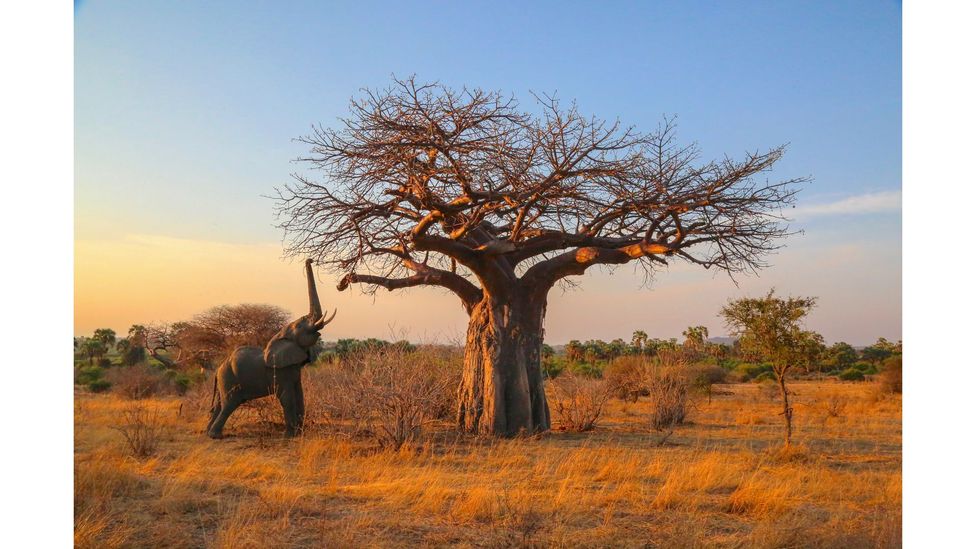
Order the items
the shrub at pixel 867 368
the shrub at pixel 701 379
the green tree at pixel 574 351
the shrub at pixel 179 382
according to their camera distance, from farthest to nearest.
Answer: the green tree at pixel 574 351 → the shrub at pixel 867 368 → the shrub at pixel 179 382 → the shrub at pixel 701 379

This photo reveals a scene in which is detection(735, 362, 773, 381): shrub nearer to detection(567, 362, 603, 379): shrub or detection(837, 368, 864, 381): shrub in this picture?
detection(837, 368, 864, 381): shrub

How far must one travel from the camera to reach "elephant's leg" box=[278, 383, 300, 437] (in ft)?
35.0

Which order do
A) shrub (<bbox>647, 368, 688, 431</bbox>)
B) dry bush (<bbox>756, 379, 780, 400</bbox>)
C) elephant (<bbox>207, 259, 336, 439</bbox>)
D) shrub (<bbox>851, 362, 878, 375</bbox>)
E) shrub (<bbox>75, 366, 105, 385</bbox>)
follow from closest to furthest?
elephant (<bbox>207, 259, 336, 439</bbox>) → shrub (<bbox>647, 368, 688, 431</bbox>) → dry bush (<bbox>756, 379, 780, 400</bbox>) → shrub (<bbox>75, 366, 105, 385</bbox>) → shrub (<bbox>851, 362, 878, 375</bbox>)

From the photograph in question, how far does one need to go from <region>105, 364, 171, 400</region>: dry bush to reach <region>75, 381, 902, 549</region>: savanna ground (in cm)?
728

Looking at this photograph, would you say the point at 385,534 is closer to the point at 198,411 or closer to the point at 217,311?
the point at 198,411

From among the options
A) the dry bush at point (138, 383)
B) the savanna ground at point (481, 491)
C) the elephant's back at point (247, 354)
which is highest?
the elephant's back at point (247, 354)

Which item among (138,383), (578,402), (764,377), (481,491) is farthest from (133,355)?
(481,491)

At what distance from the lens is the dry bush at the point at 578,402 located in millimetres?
12344

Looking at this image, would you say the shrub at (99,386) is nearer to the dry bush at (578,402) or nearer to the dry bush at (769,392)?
the dry bush at (578,402)

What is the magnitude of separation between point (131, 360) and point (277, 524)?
79.4ft

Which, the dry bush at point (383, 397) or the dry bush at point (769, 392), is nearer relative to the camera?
the dry bush at point (383, 397)

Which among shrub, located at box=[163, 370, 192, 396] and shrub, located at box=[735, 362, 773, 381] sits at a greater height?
shrub, located at box=[163, 370, 192, 396]

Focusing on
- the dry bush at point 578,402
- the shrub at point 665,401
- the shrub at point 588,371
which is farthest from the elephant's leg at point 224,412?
the shrub at point 588,371

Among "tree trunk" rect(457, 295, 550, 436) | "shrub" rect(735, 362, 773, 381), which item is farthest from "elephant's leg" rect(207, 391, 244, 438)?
"shrub" rect(735, 362, 773, 381)
